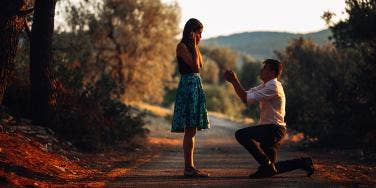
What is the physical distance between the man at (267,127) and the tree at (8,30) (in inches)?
145

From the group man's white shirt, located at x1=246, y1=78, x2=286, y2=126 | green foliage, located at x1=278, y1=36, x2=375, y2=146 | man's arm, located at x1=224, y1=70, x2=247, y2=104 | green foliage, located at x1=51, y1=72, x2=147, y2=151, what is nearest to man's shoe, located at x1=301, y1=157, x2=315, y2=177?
man's white shirt, located at x1=246, y1=78, x2=286, y2=126

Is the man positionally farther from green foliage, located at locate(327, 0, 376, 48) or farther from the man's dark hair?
green foliage, located at locate(327, 0, 376, 48)

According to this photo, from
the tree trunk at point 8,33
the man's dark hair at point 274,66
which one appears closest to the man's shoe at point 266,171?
the man's dark hair at point 274,66

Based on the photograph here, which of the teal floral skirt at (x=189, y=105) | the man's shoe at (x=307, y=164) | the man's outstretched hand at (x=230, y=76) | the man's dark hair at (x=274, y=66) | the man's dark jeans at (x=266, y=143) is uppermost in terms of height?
the man's dark hair at (x=274, y=66)

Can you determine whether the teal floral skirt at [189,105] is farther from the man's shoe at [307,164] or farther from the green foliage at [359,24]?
the green foliage at [359,24]

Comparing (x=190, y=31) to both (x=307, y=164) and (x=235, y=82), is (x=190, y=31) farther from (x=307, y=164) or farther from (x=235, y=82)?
(x=307, y=164)

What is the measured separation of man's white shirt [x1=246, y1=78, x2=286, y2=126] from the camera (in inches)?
338

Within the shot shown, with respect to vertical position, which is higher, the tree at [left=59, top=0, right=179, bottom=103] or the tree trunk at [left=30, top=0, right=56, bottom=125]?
the tree at [left=59, top=0, right=179, bottom=103]

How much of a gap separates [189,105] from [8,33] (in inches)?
121

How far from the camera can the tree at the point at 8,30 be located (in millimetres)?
9508

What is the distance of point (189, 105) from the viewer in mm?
9094

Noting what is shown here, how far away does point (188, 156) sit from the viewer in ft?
30.0

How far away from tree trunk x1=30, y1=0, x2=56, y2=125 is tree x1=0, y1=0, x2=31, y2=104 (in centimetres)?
325

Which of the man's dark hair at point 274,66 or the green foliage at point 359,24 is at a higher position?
the green foliage at point 359,24
